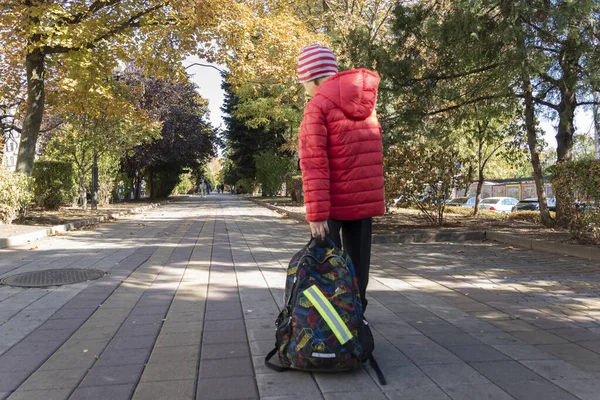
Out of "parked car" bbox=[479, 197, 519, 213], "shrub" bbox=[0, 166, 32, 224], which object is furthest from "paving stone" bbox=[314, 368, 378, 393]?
"parked car" bbox=[479, 197, 519, 213]

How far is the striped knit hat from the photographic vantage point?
3068 mm

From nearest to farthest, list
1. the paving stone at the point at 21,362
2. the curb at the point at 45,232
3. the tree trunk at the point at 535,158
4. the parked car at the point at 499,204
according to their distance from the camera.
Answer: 1. the paving stone at the point at 21,362
2. the curb at the point at 45,232
3. the tree trunk at the point at 535,158
4. the parked car at the point at 499,204

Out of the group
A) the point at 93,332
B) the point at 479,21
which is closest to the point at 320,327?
the point at 93,332

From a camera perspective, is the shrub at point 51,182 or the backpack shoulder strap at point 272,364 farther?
the shrub at point 51,182

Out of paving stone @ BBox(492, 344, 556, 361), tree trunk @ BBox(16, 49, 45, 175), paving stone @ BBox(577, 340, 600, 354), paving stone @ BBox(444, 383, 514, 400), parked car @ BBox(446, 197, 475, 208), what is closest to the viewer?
paving stone @ BBox(444, 383, 514, 400)

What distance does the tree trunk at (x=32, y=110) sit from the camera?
13.0 metres

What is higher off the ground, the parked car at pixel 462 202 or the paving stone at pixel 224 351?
the parked car at pixel 462 202

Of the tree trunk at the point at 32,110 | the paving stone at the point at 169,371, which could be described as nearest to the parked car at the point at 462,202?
the tree trunk at the point at 32,110

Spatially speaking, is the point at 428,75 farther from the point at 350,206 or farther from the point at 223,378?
the point at 223,378

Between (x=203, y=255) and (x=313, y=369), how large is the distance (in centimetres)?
539

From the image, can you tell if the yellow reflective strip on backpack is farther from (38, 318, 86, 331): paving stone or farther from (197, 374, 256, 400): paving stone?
(38, 318, 86, 331): paving stone

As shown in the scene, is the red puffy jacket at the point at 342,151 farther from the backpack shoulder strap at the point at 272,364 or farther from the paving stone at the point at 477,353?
the paving stone at the point at 477,353

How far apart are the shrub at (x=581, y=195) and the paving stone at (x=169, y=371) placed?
6.36 m

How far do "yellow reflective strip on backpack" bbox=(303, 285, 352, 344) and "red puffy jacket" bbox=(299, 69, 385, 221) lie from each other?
437 mm
